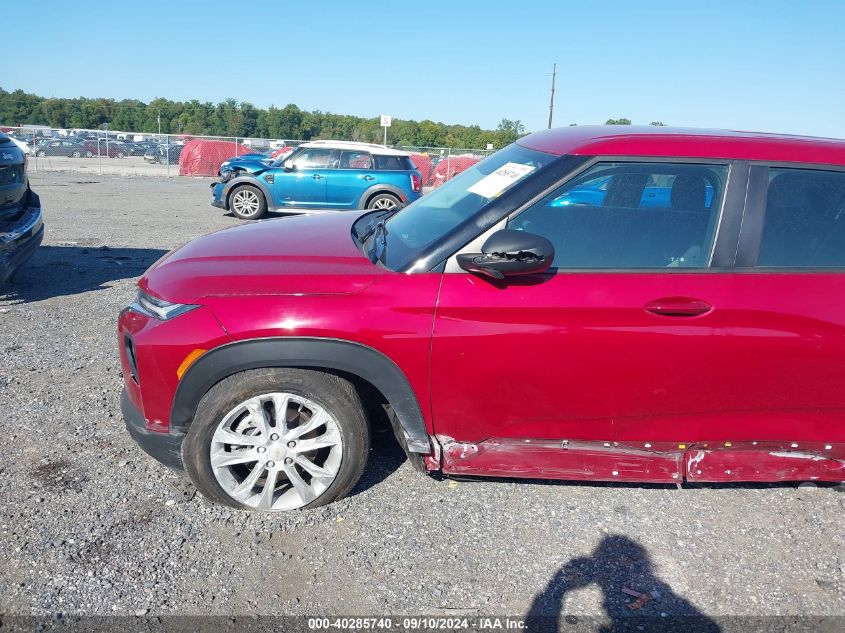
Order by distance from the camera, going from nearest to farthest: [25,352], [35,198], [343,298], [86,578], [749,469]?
[86,578] < [343,298] < [749,469] < [25,352] < [35,198]

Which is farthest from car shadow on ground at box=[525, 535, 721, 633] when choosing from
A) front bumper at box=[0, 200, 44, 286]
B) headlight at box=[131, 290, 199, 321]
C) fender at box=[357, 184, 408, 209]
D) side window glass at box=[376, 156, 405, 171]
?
side window glass at box=[376, 156, 405, 171]

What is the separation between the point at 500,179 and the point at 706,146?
0.94 metres

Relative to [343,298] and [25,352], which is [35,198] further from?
[343,298]

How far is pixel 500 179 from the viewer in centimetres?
320

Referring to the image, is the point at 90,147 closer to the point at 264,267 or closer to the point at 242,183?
the point at 242,183

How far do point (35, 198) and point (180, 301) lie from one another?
→ 16.5 ft

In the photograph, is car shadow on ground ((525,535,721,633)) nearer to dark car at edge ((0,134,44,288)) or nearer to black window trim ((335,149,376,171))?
dark car at edge ((0,134,44,288))

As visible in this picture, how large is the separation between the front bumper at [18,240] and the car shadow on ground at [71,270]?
477 mm

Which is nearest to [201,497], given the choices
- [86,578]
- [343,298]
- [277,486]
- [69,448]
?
[277,486]

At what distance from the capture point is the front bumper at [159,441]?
118 inches

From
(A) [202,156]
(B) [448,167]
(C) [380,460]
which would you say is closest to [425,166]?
(B) [448,167]

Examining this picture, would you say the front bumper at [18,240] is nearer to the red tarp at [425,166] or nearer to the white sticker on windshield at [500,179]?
the white sticker on windshield at [500,179]

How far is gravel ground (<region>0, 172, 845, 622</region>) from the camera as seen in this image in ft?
8.61

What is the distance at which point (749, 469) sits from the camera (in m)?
3.07
